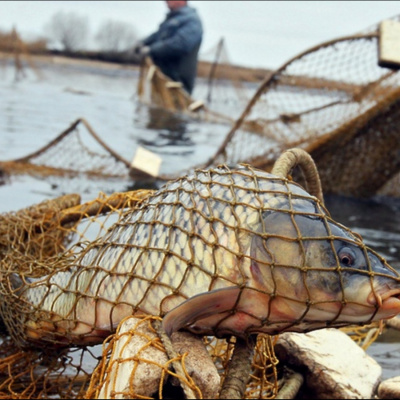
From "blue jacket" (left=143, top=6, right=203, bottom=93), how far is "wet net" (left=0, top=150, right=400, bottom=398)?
12.6 metres

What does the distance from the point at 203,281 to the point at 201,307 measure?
0.14m

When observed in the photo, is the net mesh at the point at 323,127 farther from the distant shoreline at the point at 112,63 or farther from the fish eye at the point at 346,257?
the distant shoreline at the point at 112,63

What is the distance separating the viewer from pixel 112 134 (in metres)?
12.7

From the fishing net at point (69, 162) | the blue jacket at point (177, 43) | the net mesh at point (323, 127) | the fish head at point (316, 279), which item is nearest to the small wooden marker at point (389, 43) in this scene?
the net mesh at point (323, 127)

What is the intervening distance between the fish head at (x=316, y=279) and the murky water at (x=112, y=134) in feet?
5.01

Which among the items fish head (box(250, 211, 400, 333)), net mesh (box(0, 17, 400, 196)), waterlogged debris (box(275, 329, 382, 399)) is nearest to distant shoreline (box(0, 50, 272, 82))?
net mesh (box(0, 17, 400, 196))

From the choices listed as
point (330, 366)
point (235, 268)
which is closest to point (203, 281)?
point (235, 268)

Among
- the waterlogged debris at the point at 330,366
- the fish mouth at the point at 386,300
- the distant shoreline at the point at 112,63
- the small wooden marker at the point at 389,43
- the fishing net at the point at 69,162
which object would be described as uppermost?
the small wooden marker at the point at 389,43

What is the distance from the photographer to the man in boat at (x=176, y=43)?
1499 centimetres

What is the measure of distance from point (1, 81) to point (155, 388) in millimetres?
20068

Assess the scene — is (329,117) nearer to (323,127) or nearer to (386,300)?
(323,127)

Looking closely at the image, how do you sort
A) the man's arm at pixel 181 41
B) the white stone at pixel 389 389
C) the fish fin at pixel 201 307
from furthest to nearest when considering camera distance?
the man's arm at pixel 181 41
the white stone at pixel 389 389
the fish fin at pixel 201 307

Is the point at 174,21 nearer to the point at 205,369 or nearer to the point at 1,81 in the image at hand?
the point at 1,81

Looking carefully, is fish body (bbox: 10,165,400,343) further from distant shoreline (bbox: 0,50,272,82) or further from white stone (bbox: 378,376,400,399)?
distant shoreline (bbox: 0,50,272,82)
